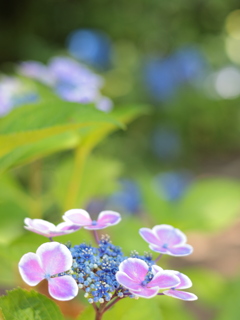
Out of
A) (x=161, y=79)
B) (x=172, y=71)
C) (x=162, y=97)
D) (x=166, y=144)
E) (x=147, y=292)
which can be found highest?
(x=172, y=71)

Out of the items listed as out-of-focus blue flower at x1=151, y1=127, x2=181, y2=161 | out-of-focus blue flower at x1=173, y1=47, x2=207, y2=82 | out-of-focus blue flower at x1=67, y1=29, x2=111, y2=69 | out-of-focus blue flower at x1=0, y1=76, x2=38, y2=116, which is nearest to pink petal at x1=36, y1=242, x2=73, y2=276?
out-of-focus blue flower at x1=0, y1=76, x2=38, y2=116

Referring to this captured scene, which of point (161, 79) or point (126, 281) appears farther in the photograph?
point (161, 79)

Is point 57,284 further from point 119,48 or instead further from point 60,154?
point 119,48

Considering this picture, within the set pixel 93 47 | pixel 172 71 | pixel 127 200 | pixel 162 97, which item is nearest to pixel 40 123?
pixel 127 200

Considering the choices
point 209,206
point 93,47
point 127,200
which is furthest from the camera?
point 93,47

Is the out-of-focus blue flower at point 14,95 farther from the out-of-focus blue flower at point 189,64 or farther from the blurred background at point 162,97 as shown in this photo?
the out-of-focus blue flower at point 189,64

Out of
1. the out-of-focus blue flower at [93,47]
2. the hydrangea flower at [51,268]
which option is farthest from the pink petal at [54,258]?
the out-of-focus blue flower at [93,47]

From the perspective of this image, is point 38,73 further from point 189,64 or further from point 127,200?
point 189,64
